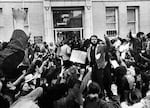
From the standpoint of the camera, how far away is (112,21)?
1848cm

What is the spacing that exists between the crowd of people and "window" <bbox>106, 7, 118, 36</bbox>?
9.43m

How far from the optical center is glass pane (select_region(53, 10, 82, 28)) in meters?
17.4

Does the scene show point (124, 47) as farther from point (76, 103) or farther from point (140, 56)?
point (76, 103)

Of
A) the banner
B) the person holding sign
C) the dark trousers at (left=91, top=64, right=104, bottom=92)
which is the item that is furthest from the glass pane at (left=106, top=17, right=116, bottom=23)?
the banner

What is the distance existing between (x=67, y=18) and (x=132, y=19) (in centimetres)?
431

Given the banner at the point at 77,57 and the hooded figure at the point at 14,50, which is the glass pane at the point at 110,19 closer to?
the banner at the point at 77,57

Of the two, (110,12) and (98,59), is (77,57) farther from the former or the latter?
(110,12)

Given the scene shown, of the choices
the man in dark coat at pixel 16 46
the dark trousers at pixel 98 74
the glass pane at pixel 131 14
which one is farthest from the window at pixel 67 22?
the man in dark coat at pixel 16 46

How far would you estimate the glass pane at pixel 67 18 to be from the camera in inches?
685

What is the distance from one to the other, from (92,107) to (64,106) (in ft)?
1.28

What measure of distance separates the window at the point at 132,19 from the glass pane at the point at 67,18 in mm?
3275

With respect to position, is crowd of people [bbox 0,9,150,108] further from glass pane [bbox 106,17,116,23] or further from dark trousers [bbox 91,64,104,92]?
glass pane [bbox 106,17,116,23]

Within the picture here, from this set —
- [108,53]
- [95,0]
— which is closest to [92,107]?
[108,53]

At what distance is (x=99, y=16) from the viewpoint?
703 inches
